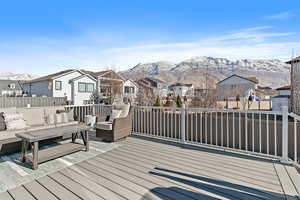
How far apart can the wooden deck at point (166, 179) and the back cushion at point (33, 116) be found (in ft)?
8.02

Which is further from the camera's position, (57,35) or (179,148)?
(57,35)

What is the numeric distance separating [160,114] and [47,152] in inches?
109

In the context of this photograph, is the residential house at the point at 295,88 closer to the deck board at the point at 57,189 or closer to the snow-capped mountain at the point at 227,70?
the deck board at the point at 57,189

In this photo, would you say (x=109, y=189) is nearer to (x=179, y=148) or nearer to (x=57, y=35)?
(x=179, y=148)

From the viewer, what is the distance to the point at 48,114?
478cm

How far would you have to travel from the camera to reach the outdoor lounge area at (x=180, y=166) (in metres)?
2.03

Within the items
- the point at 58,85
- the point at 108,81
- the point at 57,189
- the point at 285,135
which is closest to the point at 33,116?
the point at 57,189

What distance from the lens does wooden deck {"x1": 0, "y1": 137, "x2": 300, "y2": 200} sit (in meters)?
1.97

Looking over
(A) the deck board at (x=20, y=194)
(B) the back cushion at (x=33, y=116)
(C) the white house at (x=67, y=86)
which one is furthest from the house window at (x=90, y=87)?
(A) the deck board at (x=20, y=194)

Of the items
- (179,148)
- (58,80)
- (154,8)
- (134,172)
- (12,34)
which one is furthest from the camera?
(58,80)

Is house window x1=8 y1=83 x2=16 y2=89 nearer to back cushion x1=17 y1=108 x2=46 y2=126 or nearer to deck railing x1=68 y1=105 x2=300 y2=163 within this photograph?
back cushion x1=17 y1=108 x2=46 y2=126

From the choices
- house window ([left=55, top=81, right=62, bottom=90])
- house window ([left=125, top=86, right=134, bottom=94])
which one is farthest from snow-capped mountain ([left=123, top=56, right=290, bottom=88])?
house window ([left=55, top=81, right=62, bottom=90])

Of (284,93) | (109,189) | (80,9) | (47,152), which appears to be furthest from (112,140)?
(284,93)

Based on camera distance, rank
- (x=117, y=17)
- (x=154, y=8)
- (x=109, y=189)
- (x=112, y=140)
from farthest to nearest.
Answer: (x=117, y=17) < (x=154, y=8) < (x=112, y=140) < (x=109, y=189)
